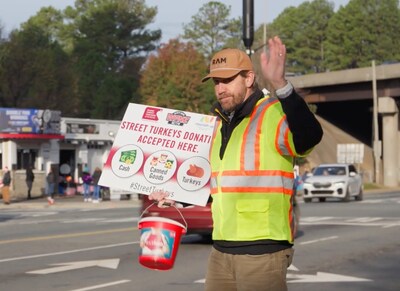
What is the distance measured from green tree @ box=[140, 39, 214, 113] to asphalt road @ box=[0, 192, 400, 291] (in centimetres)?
4629

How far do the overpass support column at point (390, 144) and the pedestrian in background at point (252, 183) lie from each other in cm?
6512

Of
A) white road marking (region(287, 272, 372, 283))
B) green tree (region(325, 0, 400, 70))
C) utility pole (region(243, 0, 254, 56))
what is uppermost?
green tree (region(325, 0, 400, 70))

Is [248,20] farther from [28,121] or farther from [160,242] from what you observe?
[28,121]

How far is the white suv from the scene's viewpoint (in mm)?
38594

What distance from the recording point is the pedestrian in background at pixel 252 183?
5422 millimetres

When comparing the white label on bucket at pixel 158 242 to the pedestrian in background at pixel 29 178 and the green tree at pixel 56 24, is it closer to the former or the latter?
the pedestrian in background at pixel 29 178

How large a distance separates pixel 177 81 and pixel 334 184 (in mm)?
36942

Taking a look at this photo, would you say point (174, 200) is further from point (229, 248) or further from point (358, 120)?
point (358, 120)

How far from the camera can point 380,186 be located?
6850cm

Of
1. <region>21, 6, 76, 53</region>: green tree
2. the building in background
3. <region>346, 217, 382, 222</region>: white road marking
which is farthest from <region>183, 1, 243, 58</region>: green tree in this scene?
<region>346, 217, 382, 222</region>: white road marking

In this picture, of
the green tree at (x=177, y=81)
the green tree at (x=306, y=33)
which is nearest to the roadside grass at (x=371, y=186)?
the green tree at (x=177, y=81)

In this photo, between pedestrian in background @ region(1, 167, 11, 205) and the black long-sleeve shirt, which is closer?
the black long-sleeve shirt

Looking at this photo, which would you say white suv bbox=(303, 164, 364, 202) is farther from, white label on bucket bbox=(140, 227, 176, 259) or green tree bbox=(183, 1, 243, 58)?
green tree bbox=(183, 1, 243, 58)

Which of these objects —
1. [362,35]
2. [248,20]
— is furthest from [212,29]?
[248,20]
